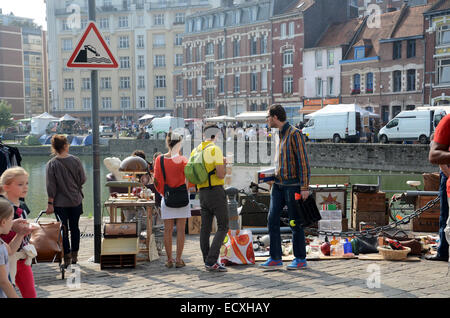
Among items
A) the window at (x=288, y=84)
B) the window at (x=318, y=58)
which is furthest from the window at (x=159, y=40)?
the window at (x=318, y=58)

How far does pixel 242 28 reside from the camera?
195ft

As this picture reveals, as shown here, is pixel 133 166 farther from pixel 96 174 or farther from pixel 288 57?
pixel 288 57

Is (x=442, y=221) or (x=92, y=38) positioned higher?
(x=92, y=38)

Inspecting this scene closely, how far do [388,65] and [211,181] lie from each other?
43.2 meters

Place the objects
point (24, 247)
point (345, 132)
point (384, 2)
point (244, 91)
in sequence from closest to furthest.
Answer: point (24, 247), point (345, 132), point (244, 91), point (384, 2)

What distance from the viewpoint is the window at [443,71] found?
42.3 m

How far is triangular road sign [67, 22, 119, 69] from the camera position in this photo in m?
6.84

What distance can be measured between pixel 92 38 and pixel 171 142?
1.69 metres

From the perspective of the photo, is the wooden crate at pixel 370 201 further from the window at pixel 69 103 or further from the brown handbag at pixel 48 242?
the window at pixel 69 103

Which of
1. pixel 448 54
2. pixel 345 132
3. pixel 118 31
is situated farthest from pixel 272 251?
pixel 118 31

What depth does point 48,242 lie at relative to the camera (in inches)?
240

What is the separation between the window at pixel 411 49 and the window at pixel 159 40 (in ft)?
137

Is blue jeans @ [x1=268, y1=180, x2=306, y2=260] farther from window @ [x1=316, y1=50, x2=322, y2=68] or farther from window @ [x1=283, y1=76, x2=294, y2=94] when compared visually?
window @ [x1=283, y1=76, x2=294, y2=94]

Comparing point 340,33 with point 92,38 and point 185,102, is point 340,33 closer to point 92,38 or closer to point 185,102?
point 185,102
